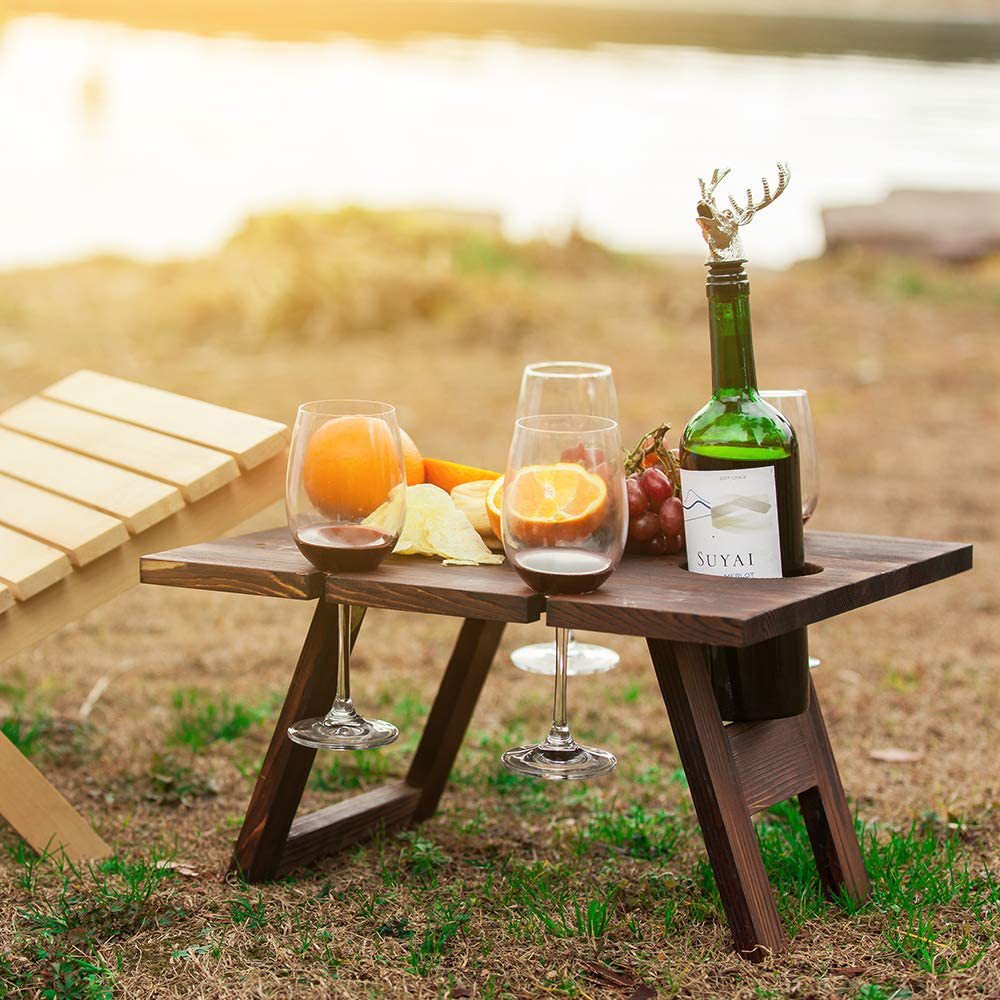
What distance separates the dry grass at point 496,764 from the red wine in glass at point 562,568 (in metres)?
0.66

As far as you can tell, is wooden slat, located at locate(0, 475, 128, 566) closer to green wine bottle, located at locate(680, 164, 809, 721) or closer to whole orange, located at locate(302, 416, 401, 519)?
whole orange, located at locate(302, 416, 401, 519)

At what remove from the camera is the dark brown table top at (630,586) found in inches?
75.7

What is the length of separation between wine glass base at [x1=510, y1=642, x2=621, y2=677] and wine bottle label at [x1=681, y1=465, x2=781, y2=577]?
57cm

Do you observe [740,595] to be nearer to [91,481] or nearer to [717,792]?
[717,792]

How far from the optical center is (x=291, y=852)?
260 centimetres

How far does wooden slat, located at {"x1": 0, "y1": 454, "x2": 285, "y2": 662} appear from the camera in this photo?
255cm

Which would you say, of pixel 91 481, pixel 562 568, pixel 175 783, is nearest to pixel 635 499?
pixel 562 568

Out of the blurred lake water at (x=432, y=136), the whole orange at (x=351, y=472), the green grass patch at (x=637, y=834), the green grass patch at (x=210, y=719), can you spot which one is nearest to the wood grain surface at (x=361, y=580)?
the whole orange at (x=351, y=472)

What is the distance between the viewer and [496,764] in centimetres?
327

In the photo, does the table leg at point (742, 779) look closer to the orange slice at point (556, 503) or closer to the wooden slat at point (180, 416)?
the orange slice at point (556, 503)

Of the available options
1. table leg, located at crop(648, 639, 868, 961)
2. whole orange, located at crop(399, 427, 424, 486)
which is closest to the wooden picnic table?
table leg, located at crop(648, 639, 868, 961)

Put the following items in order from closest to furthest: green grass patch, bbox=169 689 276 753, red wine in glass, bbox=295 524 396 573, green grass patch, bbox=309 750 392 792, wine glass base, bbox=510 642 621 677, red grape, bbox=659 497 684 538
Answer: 1. red wine in glass, bbox=295 524 396 573
2. red grape, bbox=659 497 684 538
3. wine glass base, bbox=510 642 621 677
4. green grass patch, bbox=309 750 392 792
5. green grass patch, bbox=169 689 276 753

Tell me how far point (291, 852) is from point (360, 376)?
5253 mm

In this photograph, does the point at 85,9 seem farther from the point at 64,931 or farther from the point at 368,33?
the point at 64,931
